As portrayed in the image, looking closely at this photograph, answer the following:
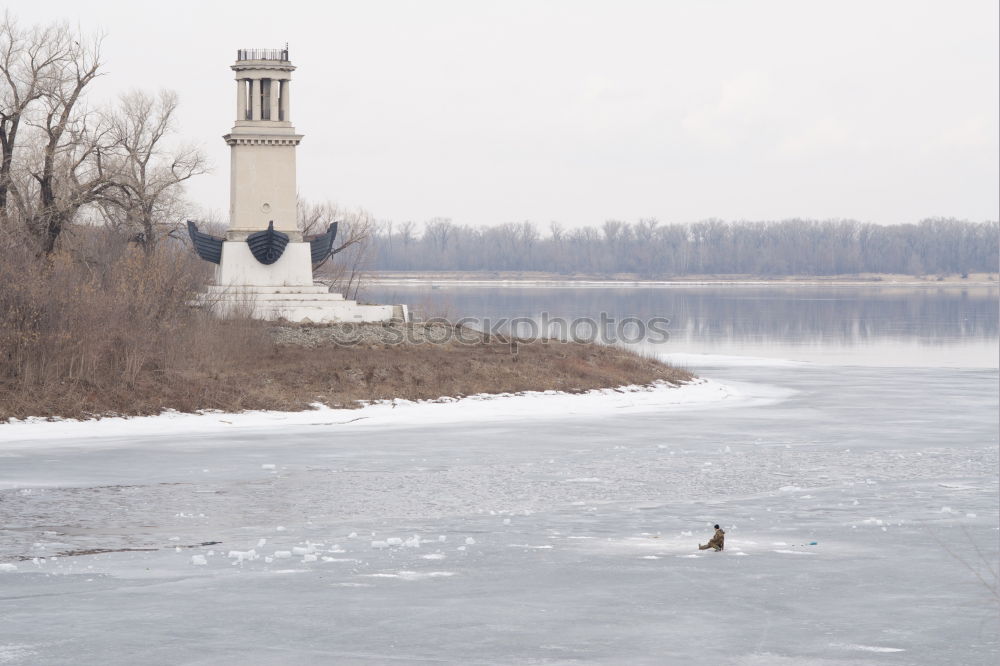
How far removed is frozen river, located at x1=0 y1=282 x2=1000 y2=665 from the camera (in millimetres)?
10258

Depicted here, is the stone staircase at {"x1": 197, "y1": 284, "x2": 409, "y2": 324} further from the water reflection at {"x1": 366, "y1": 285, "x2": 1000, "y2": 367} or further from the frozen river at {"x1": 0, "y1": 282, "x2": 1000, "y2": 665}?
the frozen river at {"x1": 0, "y1": 282, "x2": 1000, "y2": 665}

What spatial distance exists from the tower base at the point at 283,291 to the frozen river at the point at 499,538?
9140 millimetres

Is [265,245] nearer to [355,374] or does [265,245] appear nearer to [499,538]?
[355,374]

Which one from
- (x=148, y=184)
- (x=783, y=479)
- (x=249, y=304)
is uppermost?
(x=148, y=184)

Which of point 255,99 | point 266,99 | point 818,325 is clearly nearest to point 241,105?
point 255,99

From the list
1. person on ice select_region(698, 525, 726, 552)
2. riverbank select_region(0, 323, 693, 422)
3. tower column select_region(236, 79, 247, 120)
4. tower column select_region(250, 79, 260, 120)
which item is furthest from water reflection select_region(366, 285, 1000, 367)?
person on ice select_region(698, 525, 726, 552)

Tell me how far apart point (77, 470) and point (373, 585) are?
8.70 meters

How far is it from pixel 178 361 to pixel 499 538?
15.4 m

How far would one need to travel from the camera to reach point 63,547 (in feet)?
44.8

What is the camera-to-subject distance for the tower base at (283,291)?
35.5m

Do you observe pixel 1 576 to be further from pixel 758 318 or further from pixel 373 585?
pixel 758 318

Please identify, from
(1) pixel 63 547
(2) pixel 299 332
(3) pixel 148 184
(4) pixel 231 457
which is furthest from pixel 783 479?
(3) pixel 148 184

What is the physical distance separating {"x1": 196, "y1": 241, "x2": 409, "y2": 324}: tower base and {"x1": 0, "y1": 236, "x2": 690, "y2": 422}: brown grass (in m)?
1.26

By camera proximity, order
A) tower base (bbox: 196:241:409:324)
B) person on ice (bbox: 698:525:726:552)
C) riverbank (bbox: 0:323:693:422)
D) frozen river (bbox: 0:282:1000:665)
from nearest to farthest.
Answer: frozen river (bbox: 0:282:1000:665) < person on ice (bbox: 698:525:726:552) < riverbank (bbox: 0:323:693:422) < tower base (bbox: 196:241:409:324)
